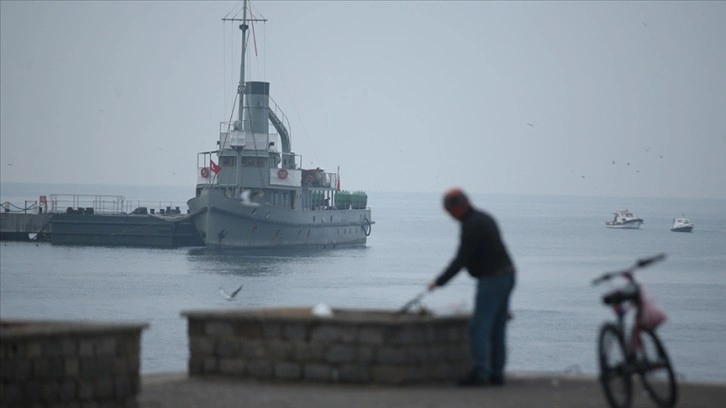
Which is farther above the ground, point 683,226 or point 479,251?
point 683,226

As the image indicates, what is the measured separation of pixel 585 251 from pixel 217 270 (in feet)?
142

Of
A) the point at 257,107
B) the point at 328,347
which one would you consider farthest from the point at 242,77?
the point at 328,347

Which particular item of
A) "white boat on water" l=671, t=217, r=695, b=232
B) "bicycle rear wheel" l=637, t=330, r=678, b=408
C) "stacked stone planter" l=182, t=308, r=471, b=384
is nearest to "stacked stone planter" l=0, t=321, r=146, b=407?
"stacked stone planter" l=182, t=308, r=471, b=384

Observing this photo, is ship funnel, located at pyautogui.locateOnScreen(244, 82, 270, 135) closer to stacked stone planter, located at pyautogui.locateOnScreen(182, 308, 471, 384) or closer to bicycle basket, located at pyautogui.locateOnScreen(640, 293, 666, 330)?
stacked stone planter, located at pyautogui.locateOnScreen(182, 308, 471, 384)

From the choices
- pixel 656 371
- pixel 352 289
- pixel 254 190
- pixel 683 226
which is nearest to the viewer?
pixel 656 371

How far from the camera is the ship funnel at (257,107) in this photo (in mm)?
80625

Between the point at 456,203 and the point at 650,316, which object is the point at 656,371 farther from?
the point at 456,203

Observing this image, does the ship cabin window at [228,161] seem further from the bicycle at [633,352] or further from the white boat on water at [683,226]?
the white boat on water at [683,226]

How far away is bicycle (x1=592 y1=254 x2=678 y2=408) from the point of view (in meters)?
9.45

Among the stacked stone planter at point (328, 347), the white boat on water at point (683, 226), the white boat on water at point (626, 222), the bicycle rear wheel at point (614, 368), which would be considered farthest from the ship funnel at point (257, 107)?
the white boat on water at point (626, 222)

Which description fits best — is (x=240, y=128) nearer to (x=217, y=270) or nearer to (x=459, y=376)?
(x=217, y=270)

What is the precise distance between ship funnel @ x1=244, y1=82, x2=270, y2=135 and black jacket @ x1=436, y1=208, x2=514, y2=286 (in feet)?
229

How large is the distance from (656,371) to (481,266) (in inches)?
78.8

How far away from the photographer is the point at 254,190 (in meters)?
77.8
